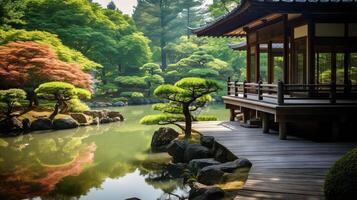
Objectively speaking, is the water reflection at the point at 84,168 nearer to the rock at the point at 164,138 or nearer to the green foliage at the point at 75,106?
the rock at the point at 164,138

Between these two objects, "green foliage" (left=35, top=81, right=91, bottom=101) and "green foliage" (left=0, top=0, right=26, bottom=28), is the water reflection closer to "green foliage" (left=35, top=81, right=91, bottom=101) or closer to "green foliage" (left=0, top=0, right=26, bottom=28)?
"green foliage" (left=35, top=81, right=91, bottom=101)

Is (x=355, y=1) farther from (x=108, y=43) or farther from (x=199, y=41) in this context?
(x=199, y=41)

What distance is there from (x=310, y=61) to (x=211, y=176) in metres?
5.47

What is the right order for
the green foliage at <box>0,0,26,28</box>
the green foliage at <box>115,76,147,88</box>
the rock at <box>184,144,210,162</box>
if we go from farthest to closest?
the green foliage at <box>115,76,147,88</box> → the green foliage at <box>0,0,26,28</box> → the rock at <box>184,144,210,162</box>

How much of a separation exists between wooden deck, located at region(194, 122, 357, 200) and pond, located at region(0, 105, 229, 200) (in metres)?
2.04

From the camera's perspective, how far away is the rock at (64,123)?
21016mm

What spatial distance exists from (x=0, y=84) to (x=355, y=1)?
60.6 feet

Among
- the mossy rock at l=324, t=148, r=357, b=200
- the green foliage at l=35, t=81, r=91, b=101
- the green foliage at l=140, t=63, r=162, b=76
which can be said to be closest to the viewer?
the mossy rock at l=324, t=148, r=357, b=200

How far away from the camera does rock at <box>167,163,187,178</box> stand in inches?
412

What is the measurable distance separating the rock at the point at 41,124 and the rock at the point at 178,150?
10857 mm

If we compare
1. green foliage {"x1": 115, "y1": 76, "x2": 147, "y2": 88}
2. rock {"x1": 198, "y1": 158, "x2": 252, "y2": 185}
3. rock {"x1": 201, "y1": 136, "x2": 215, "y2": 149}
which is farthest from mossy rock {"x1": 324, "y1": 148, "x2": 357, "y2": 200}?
green foliage {"x1": 115, "y1": 76, "x2": 147, "y2": 88}

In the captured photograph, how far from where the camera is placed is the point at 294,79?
44.5ft

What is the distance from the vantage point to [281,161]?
314 inches

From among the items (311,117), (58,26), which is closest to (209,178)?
(311,117)
